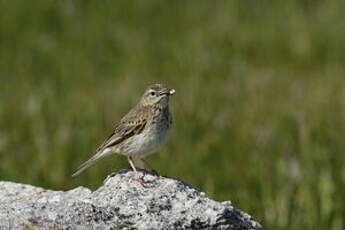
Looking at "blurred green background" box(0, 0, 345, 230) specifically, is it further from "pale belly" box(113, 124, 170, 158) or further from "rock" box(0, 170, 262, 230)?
"rock" box(0, 170, 262, 230)

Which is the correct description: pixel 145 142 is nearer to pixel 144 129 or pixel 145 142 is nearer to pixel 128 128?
pixel 144 129

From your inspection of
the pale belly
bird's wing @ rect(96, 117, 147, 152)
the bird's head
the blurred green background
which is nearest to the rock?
the pale belly

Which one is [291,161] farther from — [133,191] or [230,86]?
[133,191]

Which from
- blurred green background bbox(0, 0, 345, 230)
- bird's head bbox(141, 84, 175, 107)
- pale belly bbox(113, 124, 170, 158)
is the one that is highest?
bird's head bbox(141, 84, 175, 107)

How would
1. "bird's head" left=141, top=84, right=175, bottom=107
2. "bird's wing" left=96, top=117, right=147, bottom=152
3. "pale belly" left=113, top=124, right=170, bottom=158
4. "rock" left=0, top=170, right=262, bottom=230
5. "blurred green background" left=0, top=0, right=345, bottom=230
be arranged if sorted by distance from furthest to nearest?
"blurred green background" left=0, top=0, right=345, bottom=230 < "bird's head" left=141, top=84, right=175, bottom=107 < "bird's wing" left=96, top=117, right=147, bottom=152 < "pale belly" left=113, top=124, right=170, bottom=158 < "rock" left=0, top=170, right=262, bottom=230

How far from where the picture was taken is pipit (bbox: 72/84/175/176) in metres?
7.67

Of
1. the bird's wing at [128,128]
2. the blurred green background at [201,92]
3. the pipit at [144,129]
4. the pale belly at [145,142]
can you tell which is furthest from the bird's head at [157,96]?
the blurred green background at [201,92]

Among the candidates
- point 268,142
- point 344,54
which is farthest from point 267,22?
point 268,142

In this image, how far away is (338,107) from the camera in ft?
44.9

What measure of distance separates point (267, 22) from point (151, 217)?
14.1m

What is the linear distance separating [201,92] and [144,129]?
619 centimetres

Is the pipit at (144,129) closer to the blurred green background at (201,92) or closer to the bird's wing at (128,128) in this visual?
the bird's wing at (128,128)

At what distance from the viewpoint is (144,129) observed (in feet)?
25.7

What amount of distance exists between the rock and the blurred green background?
321 cm
